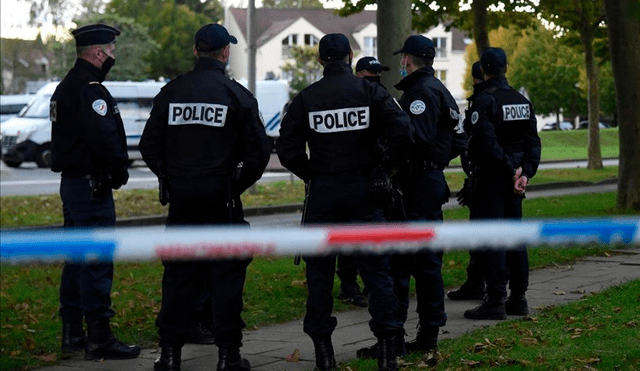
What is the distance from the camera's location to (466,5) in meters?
24.2

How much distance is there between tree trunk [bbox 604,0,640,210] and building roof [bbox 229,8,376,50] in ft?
242

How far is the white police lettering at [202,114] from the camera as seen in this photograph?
6672mm

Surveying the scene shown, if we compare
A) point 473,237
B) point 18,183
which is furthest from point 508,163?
point 18,183

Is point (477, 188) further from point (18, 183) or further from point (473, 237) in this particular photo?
point (18, 183)

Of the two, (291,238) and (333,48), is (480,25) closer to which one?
(333,48)

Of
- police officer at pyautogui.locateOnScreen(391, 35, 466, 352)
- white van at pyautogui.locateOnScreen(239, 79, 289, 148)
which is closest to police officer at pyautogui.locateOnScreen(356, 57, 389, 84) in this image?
police officer at pyautogui.locateOnScreen(391, 35, 466, 352)

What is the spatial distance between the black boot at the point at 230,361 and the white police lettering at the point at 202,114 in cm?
133

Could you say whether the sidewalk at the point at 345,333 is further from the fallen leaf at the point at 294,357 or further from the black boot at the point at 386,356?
the black boot at the point at 386,356

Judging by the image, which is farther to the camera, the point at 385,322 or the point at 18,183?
the point at 18,183

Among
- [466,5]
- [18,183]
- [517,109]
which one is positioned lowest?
[18,183]

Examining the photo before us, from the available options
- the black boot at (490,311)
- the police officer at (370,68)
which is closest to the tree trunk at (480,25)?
the police officer at (370,68)

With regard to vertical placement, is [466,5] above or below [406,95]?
above

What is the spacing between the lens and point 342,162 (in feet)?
21.8

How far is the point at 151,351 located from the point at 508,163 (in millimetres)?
2945
